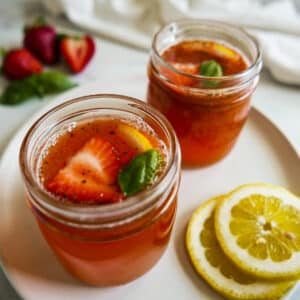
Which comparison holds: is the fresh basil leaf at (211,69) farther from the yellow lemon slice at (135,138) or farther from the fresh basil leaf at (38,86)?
the fresh basil leaf at (38,86)

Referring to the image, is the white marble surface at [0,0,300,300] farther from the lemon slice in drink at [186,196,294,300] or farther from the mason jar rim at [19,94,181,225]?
the mason jar rim at [19,94,181,225]

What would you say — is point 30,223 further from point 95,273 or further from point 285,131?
point 285,131

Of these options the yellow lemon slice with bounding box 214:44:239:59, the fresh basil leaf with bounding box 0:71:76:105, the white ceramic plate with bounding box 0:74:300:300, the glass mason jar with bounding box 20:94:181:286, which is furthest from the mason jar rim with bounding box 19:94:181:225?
the fresh basil leaf with bounding box 0:71:76:105

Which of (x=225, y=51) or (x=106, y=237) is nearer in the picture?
(x=106, y=237)

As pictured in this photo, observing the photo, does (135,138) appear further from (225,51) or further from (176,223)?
(225,51)

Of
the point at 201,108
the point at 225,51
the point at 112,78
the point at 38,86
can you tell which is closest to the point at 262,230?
the point at 201,108

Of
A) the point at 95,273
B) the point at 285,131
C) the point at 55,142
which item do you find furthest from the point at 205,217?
the point at 285,131
